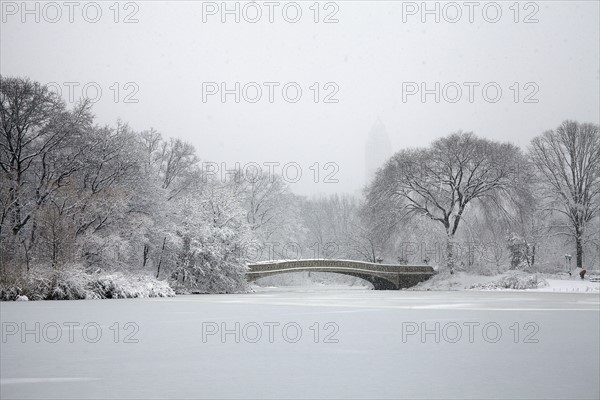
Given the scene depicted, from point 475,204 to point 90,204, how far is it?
30.4 m

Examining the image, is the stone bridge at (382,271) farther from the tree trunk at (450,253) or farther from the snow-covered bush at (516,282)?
the snow-covered bush at (516,282)

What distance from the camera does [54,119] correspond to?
36.0 meters

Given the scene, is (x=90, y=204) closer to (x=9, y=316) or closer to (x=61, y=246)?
(x=61, y=246)

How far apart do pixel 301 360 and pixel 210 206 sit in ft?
117

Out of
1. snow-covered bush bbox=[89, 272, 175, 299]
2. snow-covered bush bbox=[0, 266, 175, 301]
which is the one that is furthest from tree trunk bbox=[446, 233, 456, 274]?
snow-covered bush bbox=[0, 266, 175, 301]

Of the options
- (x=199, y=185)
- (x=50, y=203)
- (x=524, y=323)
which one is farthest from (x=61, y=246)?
(x=524, y=323)

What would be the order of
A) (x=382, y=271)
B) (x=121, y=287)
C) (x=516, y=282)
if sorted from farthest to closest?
(x=382, y=271), (x=516, y=282), (x=121, y=287)

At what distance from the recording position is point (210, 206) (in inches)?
Answer: 1731

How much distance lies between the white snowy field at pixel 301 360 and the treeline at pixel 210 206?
17.2 meters

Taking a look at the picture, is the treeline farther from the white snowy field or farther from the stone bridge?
the white snowy field

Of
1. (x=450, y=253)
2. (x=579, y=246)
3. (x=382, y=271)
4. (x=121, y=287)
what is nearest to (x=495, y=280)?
(x=450, y=253)

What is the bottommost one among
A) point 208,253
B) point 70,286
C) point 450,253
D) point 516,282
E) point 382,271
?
point 516,282

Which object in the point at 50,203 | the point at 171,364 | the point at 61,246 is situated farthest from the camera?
the point at 50,203

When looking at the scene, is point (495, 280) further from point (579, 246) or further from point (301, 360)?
point (301, 360)
